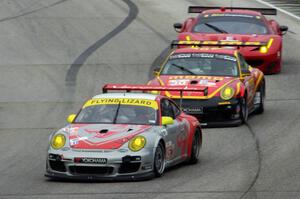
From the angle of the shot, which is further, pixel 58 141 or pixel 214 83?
pixel 214 83

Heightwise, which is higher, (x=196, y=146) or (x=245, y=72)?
(x=196, y=146)

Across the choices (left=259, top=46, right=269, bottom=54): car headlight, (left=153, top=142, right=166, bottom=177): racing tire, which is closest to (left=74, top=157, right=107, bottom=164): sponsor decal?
(left=153, top=142, right=166, bottom=177): racing tire

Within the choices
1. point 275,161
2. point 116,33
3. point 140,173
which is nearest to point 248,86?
point 275,161

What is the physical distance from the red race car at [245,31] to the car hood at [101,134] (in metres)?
10.3

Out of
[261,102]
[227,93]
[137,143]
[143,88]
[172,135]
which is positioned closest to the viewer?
[137,143]

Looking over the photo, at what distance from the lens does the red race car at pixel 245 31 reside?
24672mm

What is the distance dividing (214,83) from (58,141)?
18.9ft

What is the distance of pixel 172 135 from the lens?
14828 mm

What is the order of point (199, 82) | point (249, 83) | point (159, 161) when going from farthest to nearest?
point (249, 83), point (199, 82), point (159, 161)

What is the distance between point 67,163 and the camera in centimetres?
1381

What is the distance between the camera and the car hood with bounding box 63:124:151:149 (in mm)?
13938

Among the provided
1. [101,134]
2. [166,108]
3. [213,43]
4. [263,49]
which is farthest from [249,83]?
[101,134]

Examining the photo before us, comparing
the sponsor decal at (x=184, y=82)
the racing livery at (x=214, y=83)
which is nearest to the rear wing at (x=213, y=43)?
the racing livery at (x=214, y=83)

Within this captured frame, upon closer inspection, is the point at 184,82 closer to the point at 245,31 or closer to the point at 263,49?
the point at 263,49
